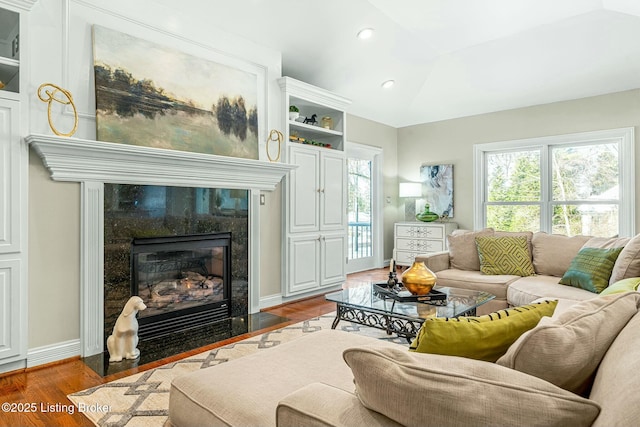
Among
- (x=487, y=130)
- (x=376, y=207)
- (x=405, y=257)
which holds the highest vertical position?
(x=487, y=130)

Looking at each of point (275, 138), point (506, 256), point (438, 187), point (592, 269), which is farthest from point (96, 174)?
point (438, 187)

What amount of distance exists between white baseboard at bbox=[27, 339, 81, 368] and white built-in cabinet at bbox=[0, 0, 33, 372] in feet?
0.17

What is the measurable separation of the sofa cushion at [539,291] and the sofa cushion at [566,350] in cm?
209

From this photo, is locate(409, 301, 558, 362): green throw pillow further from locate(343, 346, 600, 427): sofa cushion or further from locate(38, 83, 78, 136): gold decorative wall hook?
locate(38, 83, 78, 136): gold decorative wall hook

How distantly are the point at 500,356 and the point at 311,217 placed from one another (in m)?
3.48

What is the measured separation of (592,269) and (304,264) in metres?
2.69

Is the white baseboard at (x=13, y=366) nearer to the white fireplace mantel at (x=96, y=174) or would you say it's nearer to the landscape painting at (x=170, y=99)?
the white fireplace mantel at (x=96, y=174)

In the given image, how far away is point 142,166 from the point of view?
3.07 meters

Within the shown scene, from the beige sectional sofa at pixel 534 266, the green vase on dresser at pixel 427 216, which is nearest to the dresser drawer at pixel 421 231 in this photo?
the green vase on dresser at pixel 427 216

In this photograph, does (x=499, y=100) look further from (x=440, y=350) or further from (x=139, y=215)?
(x=440, y=350)

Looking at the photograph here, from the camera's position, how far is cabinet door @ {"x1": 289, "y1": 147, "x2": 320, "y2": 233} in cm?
434

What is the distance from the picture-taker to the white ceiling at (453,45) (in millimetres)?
3951

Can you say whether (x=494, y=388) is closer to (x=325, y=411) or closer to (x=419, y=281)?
(x=325, y=411)

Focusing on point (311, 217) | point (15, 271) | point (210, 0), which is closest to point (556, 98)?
point (311, 217)
